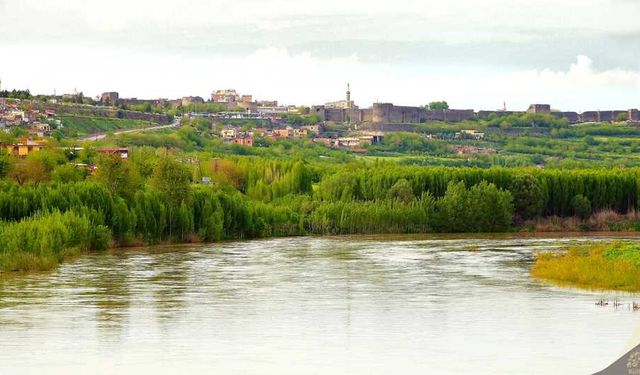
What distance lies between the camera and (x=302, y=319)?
33.3 m

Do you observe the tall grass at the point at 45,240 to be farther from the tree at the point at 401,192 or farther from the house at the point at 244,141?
the house at the point at 244,141

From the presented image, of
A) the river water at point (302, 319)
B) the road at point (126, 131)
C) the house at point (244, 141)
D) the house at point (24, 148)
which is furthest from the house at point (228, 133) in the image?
the river water at point (302, 319)

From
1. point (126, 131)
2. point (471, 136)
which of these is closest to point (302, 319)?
point (126, 131)

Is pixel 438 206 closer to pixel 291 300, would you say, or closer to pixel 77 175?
pixel 77 175

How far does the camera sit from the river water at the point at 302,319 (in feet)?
87.1

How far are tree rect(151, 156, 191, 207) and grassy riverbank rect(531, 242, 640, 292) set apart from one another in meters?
23.0

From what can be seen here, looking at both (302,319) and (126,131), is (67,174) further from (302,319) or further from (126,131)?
(126,131)

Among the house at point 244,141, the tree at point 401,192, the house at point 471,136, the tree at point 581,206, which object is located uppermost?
the house at point 244,141

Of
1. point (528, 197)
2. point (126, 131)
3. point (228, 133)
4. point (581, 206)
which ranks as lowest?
point (581, 206)

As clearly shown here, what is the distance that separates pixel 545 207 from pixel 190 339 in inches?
2375

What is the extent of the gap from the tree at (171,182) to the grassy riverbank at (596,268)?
22958 mm

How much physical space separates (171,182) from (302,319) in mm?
35328

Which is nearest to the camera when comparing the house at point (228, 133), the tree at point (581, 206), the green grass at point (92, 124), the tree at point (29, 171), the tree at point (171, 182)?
the tree at point (171, 182)

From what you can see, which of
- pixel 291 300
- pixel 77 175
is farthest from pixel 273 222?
pixel 291 300
